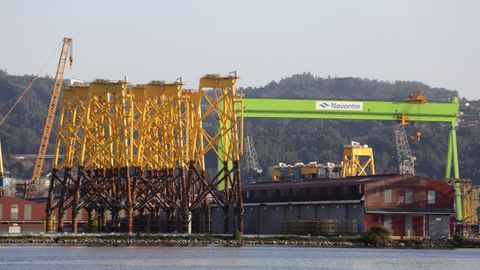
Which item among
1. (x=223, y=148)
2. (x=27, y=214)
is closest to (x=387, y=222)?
(x=223, y=148)

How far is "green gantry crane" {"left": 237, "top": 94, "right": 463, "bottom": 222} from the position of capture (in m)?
130

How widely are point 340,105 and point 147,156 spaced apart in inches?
885

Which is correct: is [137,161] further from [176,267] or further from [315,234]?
[176,267]

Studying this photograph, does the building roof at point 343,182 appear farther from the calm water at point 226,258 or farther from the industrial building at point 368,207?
the calm water at point 226,258

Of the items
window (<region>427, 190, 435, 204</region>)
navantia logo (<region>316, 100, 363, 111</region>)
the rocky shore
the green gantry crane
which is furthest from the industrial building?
→ navantia logo (<region>316, 100, 363, 111</region>)

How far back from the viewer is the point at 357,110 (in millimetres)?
133875

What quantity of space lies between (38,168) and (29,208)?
5823cm

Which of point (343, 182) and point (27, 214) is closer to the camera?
point (343, 182)

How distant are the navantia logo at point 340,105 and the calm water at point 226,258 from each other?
3256 centimetres

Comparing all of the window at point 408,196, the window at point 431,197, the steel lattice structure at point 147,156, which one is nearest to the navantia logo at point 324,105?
the steel lattice structure at point 147,156

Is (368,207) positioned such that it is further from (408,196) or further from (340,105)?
(340,105)

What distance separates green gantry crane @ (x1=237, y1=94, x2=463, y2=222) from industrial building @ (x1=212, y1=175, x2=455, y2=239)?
379 inches

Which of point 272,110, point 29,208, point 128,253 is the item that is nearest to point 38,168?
point 29,208

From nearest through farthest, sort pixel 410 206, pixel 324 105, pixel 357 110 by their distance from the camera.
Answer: pixel 410 206
pixel 324 105
pixel 357 110
